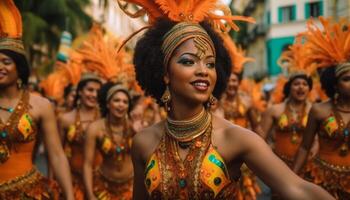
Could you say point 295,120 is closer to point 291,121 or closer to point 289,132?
point 291,121

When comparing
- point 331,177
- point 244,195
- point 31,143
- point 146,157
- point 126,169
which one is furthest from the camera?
point 244,195

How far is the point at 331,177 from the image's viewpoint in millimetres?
5844

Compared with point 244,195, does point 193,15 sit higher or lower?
higher

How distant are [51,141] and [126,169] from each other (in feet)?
5.77

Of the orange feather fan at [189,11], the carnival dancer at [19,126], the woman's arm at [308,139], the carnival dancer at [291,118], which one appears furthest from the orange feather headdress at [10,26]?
the carnival dancer at [291,118]

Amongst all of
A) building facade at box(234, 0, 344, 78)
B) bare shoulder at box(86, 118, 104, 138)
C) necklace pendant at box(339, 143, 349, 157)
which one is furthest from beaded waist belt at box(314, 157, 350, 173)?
building facade at box(234, 0, 344, 78)

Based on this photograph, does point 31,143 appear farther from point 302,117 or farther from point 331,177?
point 302,117

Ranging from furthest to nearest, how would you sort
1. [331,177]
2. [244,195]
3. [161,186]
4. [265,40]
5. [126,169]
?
[265,40]
[244,195]
[126,169]
[331,177]
[161,186]

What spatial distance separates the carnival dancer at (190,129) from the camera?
3.41 m

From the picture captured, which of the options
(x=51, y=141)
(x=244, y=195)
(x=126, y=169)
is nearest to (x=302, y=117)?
(x=244, y=195)

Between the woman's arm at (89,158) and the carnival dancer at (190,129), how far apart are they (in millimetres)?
2384

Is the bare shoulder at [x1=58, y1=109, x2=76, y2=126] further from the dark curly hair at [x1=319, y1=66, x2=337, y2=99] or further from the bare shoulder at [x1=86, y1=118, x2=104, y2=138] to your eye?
the dark curly hair at [x1=319, y1=66, x2=337, y2=99]

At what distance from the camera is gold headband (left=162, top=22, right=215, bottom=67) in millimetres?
3672

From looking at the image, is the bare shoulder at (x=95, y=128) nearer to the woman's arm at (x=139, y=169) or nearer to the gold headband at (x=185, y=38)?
the woman's arm at (x=139, y=169)
